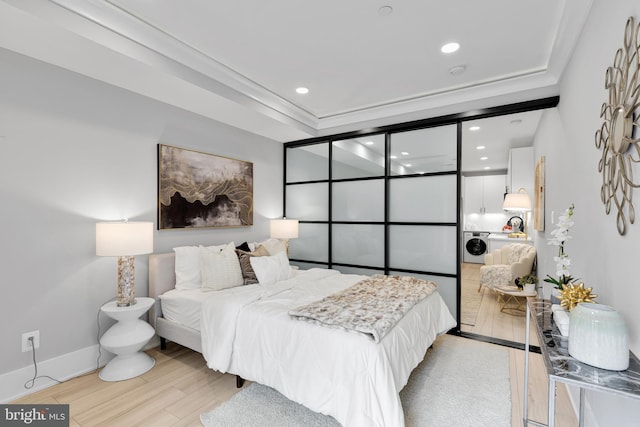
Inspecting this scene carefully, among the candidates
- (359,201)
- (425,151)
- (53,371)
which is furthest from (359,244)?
(53,371)

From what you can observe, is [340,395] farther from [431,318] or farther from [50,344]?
[50,344]

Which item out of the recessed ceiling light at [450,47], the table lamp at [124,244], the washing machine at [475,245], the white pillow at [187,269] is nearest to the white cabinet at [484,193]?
the washing machine at [475,245]

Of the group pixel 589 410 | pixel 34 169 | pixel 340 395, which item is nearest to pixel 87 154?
pixel 34 169

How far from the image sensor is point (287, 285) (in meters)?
2.96

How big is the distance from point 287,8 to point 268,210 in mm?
2921

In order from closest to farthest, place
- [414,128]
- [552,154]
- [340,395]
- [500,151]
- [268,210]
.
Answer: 1. [340,395]
2. [552,154]
3. [414,128]
4. [268,210]
5. [500,151]

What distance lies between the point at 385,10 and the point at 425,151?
1947 mm

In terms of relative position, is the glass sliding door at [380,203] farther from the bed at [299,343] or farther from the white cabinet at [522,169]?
the white cabinet at [522,169]

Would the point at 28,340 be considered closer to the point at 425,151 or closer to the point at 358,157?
the point at 358,157

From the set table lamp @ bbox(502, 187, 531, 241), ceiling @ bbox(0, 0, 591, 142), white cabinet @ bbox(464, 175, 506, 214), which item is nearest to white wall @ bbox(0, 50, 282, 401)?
ceiling @ bbox(0, 0, 591, 142)

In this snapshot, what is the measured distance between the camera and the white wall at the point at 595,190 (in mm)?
1329

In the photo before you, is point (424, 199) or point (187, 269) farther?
point (424, 199)

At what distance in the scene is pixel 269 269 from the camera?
10.2 feet

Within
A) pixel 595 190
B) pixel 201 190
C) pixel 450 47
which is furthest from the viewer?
pixel 201 190
